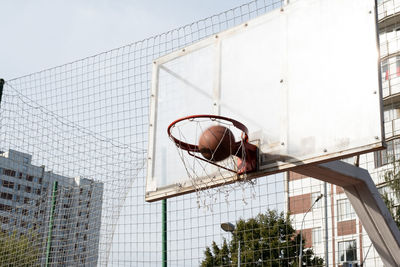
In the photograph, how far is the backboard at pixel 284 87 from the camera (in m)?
5.42

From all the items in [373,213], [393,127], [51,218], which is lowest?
[373,213]

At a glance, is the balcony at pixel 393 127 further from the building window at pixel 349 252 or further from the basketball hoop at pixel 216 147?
the basketball hoop at pixel 216 147

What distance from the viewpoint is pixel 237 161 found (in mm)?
6070

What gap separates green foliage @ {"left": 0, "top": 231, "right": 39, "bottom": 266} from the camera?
12.2m

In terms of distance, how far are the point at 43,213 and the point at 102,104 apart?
3.17 metres

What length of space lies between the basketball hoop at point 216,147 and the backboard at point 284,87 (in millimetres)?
96

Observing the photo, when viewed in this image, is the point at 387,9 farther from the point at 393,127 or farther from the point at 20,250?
the point at 20,250

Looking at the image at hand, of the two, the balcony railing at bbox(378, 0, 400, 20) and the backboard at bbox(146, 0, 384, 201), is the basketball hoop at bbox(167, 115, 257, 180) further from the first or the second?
the balcony railing at bbox(378, 0, 400, 20)

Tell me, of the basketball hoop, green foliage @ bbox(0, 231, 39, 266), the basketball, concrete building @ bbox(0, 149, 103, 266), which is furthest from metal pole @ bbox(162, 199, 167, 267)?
the basketball

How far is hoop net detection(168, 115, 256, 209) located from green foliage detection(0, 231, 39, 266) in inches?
249

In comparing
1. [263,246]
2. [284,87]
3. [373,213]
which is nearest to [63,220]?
[263,246]

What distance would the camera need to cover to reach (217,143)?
→ 588cm

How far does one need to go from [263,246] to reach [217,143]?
7204mm

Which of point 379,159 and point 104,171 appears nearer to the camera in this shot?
point 104,171
